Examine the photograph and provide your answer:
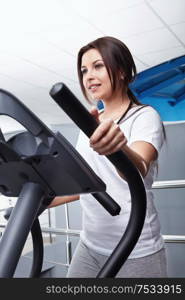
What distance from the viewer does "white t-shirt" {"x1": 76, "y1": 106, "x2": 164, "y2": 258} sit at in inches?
37.2

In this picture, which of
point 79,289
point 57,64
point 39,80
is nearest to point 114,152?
point 79,289

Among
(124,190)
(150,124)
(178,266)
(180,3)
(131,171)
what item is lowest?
(178,266)

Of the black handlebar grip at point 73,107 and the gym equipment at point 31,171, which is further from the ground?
the black handlebar grip at point 73,107

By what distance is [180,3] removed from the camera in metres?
3.37

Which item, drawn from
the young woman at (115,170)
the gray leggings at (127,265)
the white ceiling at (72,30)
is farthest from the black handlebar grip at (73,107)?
the white ceiling at (72,30)

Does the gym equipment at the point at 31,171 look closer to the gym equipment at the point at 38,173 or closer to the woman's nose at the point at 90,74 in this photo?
the gym equipment at the point at 38,173

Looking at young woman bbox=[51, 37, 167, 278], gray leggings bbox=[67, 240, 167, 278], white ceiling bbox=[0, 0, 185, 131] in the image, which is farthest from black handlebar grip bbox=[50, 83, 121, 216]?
white ceiling bbox=[0, 0, 185, 131]

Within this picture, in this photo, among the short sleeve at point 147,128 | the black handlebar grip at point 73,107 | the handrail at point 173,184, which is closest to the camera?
the black handlebar grip at point 73,107

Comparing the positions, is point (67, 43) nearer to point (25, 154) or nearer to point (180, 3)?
point (180, 3)

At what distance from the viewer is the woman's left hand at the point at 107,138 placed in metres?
0.46

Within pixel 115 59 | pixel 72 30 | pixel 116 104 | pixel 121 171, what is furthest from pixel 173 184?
pixel 72 30

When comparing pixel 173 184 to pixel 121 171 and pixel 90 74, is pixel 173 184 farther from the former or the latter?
pixel 121 171

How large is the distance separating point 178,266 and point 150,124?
5.58 feet

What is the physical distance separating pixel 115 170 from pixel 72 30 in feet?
10.7
